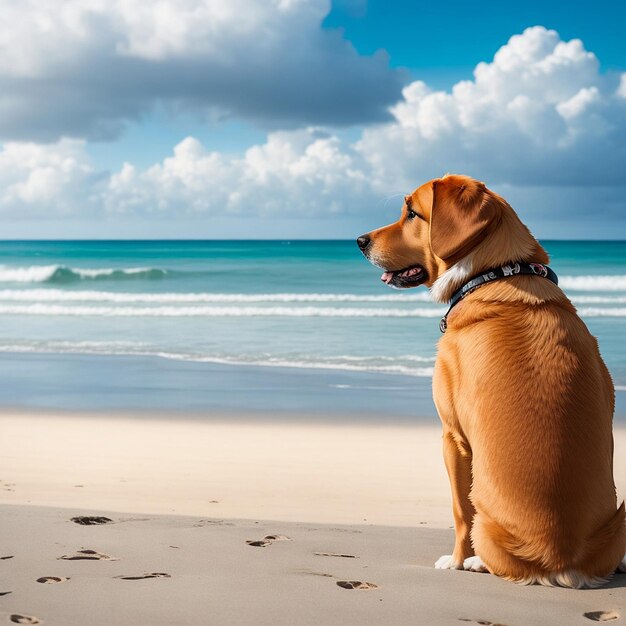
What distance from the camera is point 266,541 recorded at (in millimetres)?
3953

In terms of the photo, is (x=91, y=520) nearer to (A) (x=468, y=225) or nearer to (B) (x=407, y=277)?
(B) (x=407, y=277)

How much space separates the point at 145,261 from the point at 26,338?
36.4 metres

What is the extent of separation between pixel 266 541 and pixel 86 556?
89 centimetres

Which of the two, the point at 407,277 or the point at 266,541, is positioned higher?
the point at 407,277

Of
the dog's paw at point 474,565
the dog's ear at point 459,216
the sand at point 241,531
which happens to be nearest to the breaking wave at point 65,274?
the sand at point 241,531

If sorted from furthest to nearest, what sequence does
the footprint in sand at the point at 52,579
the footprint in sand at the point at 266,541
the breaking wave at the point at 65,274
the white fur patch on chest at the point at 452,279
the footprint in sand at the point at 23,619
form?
the breaking wave at the point at 65,274 < the footprint in sand at the point at 266,541 < the white fur patch on chest at the point at 452,279 < the footprint in sand at the point at 52,579 < the footprint in sand at the point at 23,619

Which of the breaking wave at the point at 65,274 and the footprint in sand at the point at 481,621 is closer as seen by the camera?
the footprint in sand at the point at 481,621

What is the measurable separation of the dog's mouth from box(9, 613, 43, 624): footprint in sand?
2.16 metres

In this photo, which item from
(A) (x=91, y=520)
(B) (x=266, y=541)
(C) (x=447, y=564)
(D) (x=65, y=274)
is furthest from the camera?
(D) (x=65, y=274)

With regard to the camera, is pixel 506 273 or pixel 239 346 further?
pixel 239 346

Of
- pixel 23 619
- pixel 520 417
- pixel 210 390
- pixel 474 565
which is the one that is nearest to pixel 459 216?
pixel 520 417

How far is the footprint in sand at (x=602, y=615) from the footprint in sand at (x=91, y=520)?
242cm

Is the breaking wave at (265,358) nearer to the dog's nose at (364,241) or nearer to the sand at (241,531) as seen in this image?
the sand at (241,531)

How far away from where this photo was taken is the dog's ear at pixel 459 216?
11.6 ft
